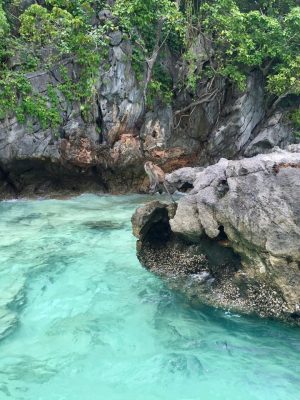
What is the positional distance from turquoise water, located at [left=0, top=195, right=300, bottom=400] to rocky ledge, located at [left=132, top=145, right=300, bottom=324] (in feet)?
1.05

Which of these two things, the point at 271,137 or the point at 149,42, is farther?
the point at 271,137

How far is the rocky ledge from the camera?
18.9 ft

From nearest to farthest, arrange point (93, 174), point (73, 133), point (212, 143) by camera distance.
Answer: point (73, 133), point (93, 174), point (212, 143)

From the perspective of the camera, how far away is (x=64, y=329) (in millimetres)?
6152

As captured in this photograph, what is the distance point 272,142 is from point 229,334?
14.5 m

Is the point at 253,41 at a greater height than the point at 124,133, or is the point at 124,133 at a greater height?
the point at 253,41

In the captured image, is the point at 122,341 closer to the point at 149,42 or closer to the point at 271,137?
the point at 149,42

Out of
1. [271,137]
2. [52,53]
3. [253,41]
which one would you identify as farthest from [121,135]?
[271,137]

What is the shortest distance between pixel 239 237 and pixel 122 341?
228 centimetres

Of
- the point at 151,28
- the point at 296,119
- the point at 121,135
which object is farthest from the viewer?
the point at 296,119

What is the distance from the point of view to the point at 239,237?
6.21 meters

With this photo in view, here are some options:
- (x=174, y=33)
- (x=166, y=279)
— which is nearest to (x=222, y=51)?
(x=174, y=33)

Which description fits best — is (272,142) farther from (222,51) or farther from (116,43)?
(116,43)

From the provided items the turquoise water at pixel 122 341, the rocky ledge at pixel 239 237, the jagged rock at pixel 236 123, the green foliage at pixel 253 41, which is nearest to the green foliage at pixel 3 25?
the green foliage at pixel 253 41
